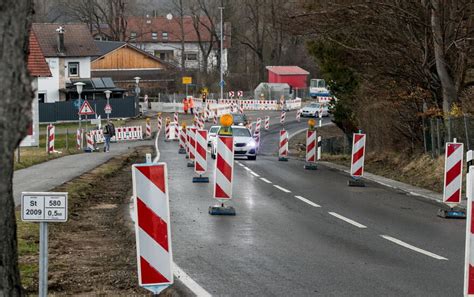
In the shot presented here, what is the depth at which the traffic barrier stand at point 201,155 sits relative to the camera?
21.1 m

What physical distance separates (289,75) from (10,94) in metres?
94.4

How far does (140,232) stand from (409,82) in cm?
2062

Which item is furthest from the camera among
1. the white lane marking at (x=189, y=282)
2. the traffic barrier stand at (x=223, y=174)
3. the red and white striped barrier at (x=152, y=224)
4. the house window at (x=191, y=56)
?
the house window at (x=191, y=56)

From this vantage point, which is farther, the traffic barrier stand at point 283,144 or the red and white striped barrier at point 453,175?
the traffic barrier stand at point 283,144

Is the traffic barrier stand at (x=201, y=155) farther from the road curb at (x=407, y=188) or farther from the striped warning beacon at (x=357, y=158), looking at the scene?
the road curb at (x=407, y=188)

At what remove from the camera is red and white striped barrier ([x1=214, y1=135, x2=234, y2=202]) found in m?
15.4

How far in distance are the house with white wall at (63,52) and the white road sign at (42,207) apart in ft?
233

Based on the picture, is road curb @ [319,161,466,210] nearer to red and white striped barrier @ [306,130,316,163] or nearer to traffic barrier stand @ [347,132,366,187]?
traffic barrier stand @ [347,132,366,187]

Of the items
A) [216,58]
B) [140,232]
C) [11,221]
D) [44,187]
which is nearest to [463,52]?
[44,187]

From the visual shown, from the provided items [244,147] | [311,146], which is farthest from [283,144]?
[311,146]

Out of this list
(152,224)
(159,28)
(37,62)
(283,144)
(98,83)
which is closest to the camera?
(152,224)

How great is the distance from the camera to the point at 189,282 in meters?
9.04

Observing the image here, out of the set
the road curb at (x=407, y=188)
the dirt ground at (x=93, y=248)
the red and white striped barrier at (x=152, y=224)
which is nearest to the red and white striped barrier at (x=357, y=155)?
the road curb at (x=407, y=188)

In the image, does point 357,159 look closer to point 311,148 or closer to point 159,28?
point 311,148
